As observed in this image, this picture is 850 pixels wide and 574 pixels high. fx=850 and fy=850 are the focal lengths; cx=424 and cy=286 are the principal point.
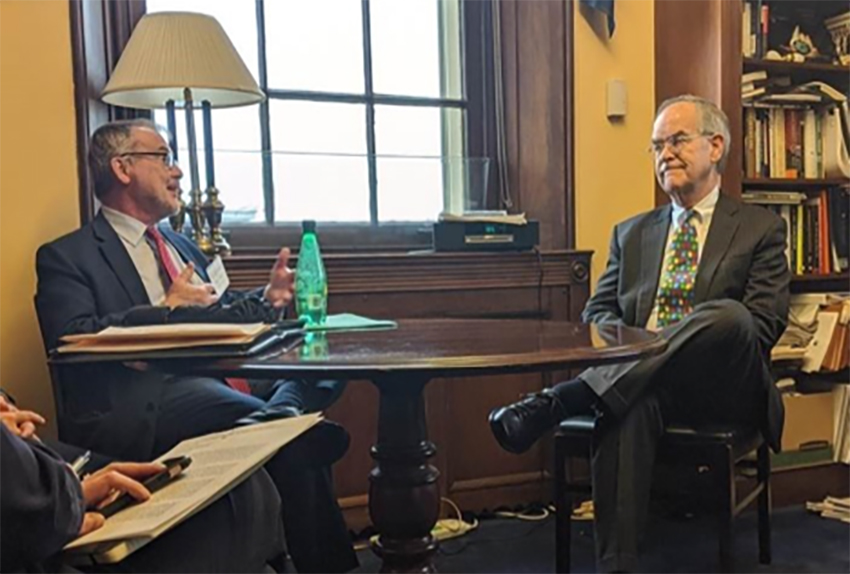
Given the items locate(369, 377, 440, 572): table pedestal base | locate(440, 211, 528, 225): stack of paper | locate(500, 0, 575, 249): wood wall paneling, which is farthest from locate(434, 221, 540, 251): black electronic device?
locate(369, 377, 440, 572): table pedestal base

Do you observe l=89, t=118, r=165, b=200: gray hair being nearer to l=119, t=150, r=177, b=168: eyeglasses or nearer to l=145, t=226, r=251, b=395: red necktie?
l=119, t=150, r=177, b=168: eyeglasses

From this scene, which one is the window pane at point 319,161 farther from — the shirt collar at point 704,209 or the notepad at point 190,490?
the notepad at point 190,490

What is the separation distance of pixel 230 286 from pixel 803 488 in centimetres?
194

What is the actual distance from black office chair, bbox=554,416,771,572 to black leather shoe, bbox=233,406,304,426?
0.70m

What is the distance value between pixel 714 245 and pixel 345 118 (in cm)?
122

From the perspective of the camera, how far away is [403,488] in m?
1.44

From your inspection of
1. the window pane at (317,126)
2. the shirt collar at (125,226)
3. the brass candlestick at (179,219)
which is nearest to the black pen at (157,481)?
the shirt collar at (125,226)

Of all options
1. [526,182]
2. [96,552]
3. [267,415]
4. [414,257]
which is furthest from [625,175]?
[96,552]

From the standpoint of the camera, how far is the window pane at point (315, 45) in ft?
8.71

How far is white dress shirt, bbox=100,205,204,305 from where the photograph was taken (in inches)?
77.4

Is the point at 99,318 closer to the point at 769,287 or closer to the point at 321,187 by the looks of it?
the point at 321,187

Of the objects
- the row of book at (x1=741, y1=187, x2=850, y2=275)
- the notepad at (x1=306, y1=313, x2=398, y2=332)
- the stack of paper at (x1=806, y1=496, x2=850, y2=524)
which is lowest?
the stack of paper at (x1=806, y1=496, x2=850, y2=524)

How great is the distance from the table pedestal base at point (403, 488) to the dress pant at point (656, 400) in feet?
1.95

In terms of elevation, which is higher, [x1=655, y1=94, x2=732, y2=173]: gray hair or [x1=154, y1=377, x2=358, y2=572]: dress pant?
[x1=655, y1=94, x2=732, y2=173]: gray hair
